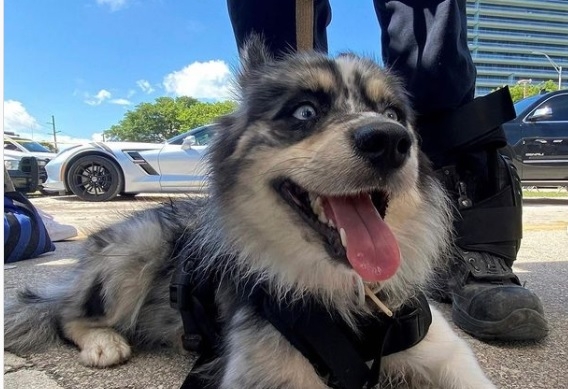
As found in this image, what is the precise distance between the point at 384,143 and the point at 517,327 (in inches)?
41.8

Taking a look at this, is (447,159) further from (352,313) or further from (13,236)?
(13,236)

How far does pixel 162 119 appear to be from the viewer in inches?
2537

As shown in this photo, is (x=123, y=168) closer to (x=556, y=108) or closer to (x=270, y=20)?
(x=270, y=20)

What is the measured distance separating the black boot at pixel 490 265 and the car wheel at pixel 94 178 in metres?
9.14

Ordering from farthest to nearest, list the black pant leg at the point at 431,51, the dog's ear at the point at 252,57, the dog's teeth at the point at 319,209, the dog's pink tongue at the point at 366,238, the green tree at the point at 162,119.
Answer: the green tree at the point at 162,119 < the black pant leg at the point at 431,51 < the dog's ear at the point at 252,57 < the dog's teeth at the point at 319,209 < the dog's pink tongue at the point at 366,238

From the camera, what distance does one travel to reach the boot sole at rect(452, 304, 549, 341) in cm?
204

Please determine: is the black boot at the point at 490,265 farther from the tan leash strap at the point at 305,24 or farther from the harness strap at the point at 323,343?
the tan leash strap at the point at 305,24

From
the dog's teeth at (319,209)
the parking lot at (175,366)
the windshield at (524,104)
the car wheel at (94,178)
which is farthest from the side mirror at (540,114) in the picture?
the dog's teeth at (319,209)

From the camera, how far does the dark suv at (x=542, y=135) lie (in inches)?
391

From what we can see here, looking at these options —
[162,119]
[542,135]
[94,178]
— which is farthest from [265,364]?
[162,119]

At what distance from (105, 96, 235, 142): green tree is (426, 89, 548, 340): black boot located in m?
52.8

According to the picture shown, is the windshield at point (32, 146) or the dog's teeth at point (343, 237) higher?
the windshield at point (32, 146)

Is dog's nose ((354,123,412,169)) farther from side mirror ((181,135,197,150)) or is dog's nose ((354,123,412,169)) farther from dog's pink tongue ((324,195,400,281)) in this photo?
side mirror ((181,135,197,150))

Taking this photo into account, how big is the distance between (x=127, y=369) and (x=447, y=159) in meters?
1.87
